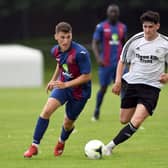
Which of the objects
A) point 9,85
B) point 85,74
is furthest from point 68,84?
point 9,85

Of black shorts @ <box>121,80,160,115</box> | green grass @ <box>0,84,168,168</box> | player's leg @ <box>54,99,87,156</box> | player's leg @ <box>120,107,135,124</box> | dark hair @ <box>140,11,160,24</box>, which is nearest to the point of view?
green grass @ <box>0,84,168,168</box>

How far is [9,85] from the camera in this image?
32.8 m

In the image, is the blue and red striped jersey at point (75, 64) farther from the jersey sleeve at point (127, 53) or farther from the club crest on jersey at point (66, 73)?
the jersey sleeve at point (127, 53)

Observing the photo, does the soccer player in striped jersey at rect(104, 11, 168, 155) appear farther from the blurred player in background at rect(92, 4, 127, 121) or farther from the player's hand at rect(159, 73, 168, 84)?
the blurred player in background at rect(92, 4, 127, 121)

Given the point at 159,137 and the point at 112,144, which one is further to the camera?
the point at 159,137

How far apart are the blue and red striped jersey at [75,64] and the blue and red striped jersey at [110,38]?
5960mm

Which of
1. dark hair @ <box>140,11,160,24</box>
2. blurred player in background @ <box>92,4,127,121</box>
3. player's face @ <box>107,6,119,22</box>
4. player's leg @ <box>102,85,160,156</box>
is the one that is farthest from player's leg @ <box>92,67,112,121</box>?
dark hair @ <box>140,11,160,24</box>

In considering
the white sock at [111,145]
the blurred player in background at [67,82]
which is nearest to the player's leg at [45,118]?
the blurred player in background at [67,82]

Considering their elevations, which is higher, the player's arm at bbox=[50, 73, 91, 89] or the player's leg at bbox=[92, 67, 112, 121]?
the player's arm at bbox=[50, 73, 91, 89]

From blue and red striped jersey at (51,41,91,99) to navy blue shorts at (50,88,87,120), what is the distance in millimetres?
74

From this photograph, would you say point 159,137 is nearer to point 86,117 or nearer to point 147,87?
point 147,87

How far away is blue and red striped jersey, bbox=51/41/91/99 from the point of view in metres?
11.6

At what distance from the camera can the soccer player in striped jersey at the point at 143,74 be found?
11.5 meters

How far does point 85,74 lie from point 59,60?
464mm
